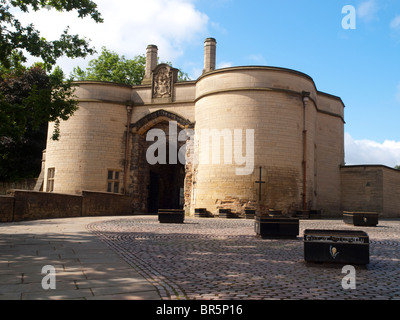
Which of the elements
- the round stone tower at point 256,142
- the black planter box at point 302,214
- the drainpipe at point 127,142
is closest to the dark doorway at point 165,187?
the drainpipe at point 127,142

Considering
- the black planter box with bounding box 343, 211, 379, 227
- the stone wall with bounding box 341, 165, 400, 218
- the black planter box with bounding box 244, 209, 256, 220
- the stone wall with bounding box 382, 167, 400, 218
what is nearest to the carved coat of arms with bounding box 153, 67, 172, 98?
the black planter box with bounding box 244, 209, 256, 220

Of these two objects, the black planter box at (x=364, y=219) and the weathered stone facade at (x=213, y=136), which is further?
the weathered stone facade at (x=213, y=136)

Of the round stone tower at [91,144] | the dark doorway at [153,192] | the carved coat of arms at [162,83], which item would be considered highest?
the carved coat of arms at [162,83]

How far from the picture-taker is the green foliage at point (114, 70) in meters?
45.2

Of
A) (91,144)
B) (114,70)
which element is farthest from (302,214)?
(114,70)

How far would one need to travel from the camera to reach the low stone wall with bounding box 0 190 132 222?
14461mm

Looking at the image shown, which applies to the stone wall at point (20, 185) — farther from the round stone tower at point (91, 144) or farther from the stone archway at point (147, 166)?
the stone archway at point (147, 166)

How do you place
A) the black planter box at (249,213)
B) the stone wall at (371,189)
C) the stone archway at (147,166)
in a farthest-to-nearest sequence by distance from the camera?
the stone wall at (371,189), the stone archway at (147,166), the black planter box at (249,213)

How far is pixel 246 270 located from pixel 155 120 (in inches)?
767

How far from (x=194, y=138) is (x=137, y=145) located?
14.7ft

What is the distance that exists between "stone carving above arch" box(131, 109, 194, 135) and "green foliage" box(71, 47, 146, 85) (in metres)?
21.6

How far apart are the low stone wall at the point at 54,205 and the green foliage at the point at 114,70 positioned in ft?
84.3

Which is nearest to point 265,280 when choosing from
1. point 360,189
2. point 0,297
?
point 0,297

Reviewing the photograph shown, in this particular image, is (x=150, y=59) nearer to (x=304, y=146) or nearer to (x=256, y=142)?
(x=256, y=142)
